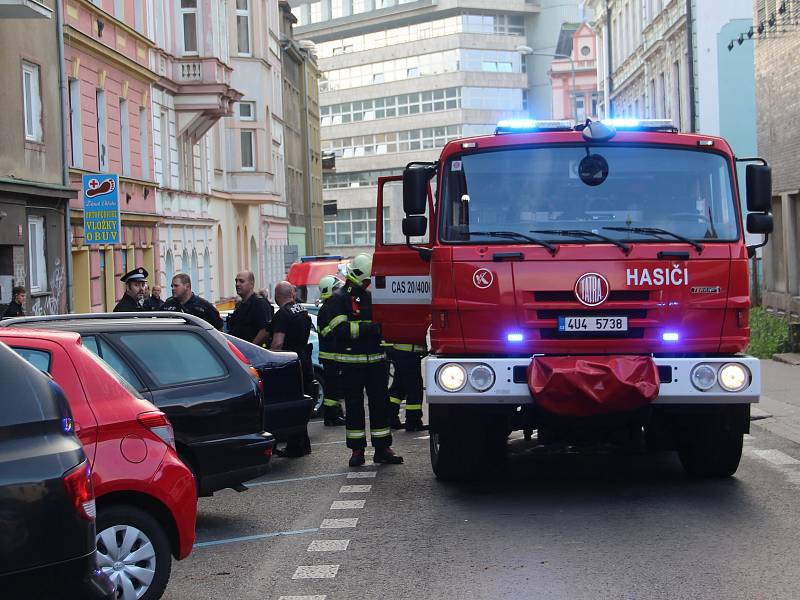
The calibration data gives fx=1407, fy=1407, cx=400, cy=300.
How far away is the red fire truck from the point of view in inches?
385

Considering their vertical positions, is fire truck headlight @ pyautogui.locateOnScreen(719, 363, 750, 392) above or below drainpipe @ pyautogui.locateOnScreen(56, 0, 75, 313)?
below

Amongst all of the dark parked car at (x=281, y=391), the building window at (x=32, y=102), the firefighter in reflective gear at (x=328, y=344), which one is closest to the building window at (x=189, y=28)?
the building window at (x=32, y=102)

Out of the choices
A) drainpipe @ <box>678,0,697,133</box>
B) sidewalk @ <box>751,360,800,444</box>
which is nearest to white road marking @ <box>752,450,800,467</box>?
sidewalk @ <box>751,360,800,444</box>

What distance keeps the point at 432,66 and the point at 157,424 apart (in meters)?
97.1

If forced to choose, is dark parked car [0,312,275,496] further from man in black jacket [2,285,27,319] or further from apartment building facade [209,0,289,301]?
apartment building facade [209,0,289,301]

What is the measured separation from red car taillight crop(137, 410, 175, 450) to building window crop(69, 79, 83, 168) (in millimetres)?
20706

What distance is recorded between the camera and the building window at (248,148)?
160ft

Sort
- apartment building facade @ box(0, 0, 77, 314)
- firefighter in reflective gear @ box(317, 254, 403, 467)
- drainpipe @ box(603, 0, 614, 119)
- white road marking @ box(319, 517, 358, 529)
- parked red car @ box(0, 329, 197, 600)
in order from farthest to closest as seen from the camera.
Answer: drainpipe @ box(603, 0, 614, 119) < apartment building facade @ box(0, 0, 77, 314) < firefighter in reflective gear @ box(317, 254, 403, 467) < white road marking @ box(319, 517, 358, 529) < parked red car @ box(0, 329, 197, 600)

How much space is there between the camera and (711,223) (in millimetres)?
10078

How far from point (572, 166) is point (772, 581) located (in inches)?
152

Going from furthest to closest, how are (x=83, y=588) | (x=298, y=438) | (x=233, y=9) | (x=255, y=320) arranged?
(x=233, y=9)
(x=255, y=320)
(x=298, y=438)
(x=83, y=588)

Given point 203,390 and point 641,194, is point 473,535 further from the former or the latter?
point 641,194

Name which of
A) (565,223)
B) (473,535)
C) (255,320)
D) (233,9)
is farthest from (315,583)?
(233,9)

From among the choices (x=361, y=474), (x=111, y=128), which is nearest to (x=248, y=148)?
(x=111, y=128)
